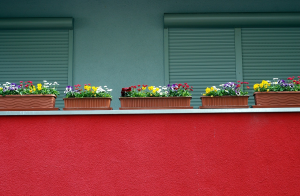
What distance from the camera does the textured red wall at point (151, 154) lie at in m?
3.58

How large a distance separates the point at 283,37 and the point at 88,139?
13.1ft

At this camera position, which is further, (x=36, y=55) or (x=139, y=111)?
(x=36, y=55)

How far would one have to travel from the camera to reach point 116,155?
363 centimetres

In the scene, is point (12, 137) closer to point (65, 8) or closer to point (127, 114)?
point (127, 114)

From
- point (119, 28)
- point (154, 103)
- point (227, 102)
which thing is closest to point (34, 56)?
point (119, 28)

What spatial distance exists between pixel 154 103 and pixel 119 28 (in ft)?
7.68

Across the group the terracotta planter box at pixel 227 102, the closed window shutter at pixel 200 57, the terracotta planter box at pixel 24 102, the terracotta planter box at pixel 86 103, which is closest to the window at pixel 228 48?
the closed window shutter at pixel 200 57

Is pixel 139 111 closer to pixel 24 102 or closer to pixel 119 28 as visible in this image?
pixel 24 102

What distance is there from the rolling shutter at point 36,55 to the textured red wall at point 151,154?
2.15 meters

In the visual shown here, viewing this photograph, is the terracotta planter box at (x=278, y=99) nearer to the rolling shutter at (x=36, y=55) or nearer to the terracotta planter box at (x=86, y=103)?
the terracotta planter box at (x=86, y=103)

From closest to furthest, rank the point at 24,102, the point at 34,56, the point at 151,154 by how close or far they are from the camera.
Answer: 1. the point at 151,154
2. the point at 24,102
3. the point at 34,56

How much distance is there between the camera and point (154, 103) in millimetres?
3980

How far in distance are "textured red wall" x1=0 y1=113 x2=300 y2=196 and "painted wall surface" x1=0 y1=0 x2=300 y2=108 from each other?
2086mm

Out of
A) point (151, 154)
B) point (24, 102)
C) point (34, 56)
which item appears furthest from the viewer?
point (34, 56)
